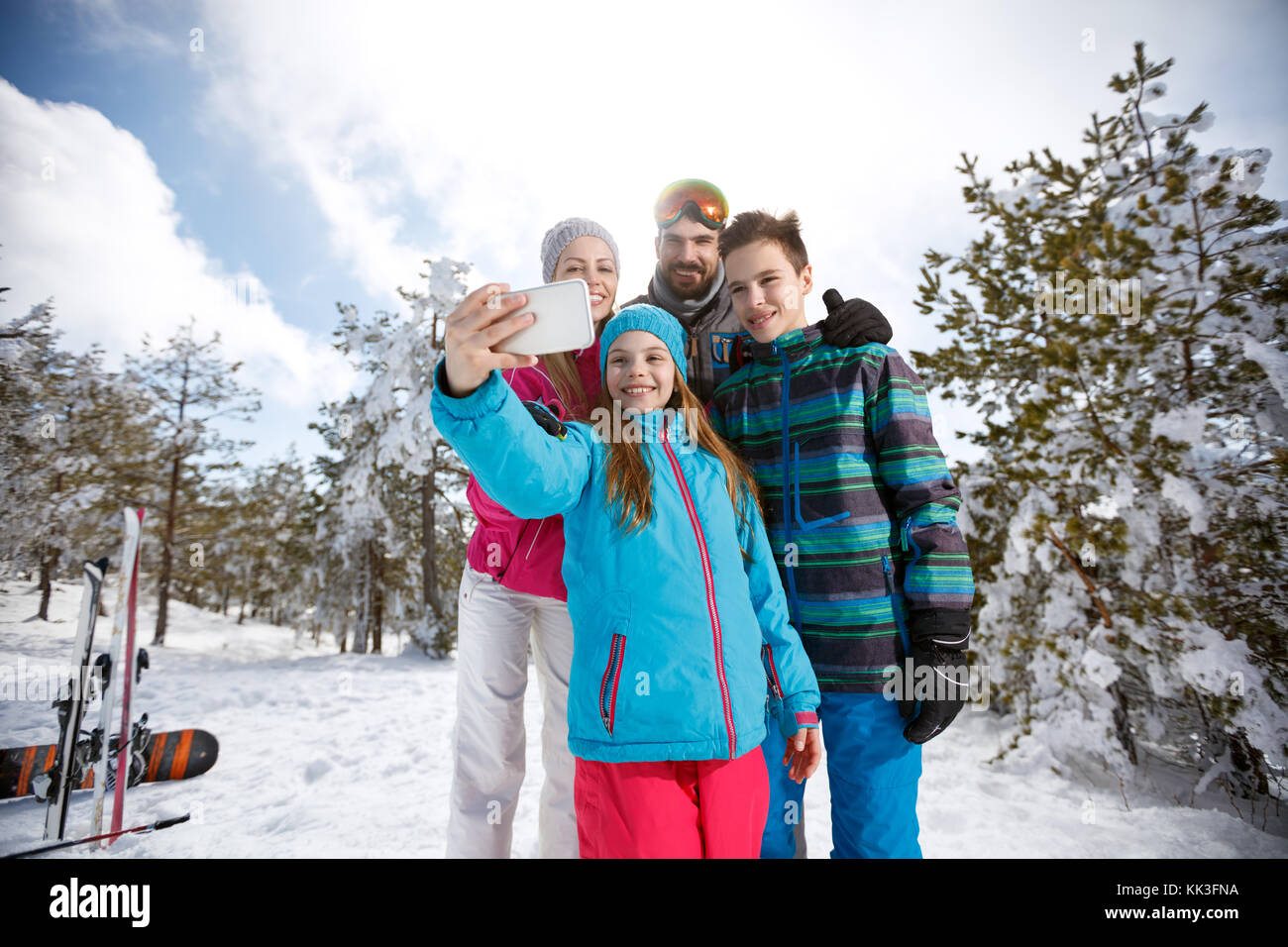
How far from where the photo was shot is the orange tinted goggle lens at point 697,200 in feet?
10.4

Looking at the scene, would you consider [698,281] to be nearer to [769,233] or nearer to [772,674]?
[769,233]

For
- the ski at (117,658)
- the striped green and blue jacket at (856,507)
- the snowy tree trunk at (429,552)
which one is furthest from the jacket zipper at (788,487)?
the snowy tree trunk at (429,552)

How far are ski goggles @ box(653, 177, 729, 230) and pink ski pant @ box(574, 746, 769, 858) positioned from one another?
9.48 feet

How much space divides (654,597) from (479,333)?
93 centimetres

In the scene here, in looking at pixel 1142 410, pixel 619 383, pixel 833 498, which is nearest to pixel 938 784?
pixel 1142 410

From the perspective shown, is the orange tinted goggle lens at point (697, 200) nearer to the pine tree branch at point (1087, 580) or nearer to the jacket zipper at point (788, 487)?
the jacket zipper at point (788, 487)

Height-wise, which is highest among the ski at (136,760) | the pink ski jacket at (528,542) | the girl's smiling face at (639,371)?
the girl's smiling face at (639,371)

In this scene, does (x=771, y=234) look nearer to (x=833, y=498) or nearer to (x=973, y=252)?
(x=833, y=498)

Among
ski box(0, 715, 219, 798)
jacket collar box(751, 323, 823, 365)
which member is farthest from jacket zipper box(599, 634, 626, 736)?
ski box(0, 715, 219, 798)

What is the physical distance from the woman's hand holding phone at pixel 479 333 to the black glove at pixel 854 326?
1.36 metres

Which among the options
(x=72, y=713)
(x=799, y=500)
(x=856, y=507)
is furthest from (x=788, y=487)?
(x=72, y=713)
